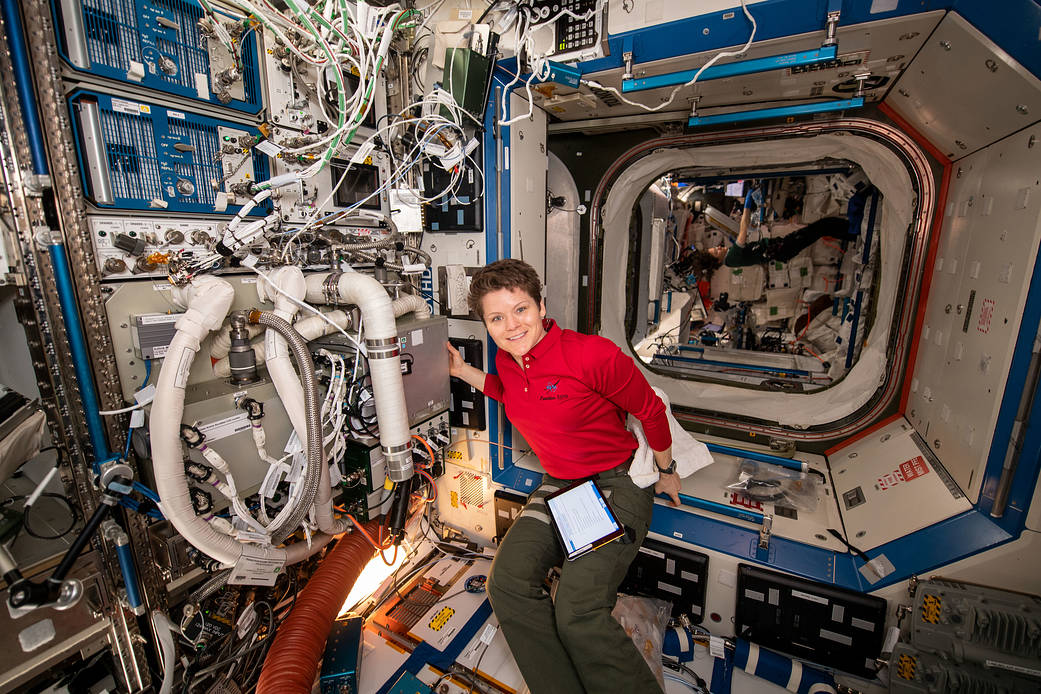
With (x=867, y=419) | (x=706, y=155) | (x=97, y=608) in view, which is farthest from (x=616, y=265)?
(x=97, y=608)

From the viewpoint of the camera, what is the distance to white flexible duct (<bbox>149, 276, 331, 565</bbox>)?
1.30m

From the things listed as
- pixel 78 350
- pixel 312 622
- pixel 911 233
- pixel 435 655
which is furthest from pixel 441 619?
pixel 911 233

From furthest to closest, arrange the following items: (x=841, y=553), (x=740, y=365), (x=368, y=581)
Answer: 1. (x=740, y=365)
2. (x=368, y=581)
3. (x=841, y=553)

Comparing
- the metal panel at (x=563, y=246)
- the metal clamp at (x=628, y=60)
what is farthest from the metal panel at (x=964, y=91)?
the metal panel at (x=563, y=246)

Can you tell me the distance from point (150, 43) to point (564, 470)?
2313mm

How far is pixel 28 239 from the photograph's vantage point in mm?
1282

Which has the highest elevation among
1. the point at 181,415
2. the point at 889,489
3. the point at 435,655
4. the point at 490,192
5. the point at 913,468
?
the point at 490,192

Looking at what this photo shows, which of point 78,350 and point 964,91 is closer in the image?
point 78,350

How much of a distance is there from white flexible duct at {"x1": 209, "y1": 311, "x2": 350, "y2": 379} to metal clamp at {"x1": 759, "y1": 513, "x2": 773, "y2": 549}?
2.19 meters

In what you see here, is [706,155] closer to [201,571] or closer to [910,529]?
[910,529]

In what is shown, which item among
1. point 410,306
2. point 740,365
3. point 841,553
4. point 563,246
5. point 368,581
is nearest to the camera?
point 841,553

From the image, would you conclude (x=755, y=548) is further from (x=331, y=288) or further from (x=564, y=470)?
(x=331, y=288)

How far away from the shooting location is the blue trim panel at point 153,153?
1.42 m

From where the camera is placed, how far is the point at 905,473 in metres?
2.30
